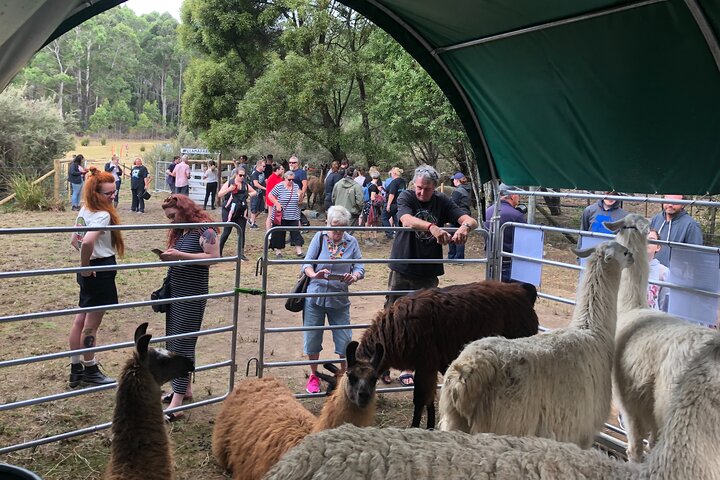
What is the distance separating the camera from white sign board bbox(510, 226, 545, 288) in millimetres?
5617

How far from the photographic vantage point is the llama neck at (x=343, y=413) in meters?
3.81

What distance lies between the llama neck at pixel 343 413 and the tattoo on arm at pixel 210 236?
181 centimetres

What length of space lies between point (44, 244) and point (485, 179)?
11.4m

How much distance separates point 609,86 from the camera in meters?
4.42

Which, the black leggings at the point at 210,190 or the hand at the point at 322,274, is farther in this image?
the black leggings at the point at 210,190

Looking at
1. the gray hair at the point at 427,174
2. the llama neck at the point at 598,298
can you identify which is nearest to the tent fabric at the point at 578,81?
the gray hair at the point at 427,174

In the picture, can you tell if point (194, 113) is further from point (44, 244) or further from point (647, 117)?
point (647, 117)

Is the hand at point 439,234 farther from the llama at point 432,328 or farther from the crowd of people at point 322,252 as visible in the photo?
the llama at point 432,328

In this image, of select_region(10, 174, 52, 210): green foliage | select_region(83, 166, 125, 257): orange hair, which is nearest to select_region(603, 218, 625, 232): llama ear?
select_region(83, 166, 125, 257): orange hair

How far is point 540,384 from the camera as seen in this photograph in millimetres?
3219

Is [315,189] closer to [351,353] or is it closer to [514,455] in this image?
[351,353]

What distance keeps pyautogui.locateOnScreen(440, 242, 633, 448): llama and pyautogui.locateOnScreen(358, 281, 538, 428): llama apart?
104 centimetres

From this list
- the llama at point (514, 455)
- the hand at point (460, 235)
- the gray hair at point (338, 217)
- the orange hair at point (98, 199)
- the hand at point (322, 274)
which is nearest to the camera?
the llama at point (514, 455)

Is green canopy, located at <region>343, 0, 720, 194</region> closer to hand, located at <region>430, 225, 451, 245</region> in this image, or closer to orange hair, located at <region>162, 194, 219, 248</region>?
hand, located at <region>430, 225, 451, 245</region>
